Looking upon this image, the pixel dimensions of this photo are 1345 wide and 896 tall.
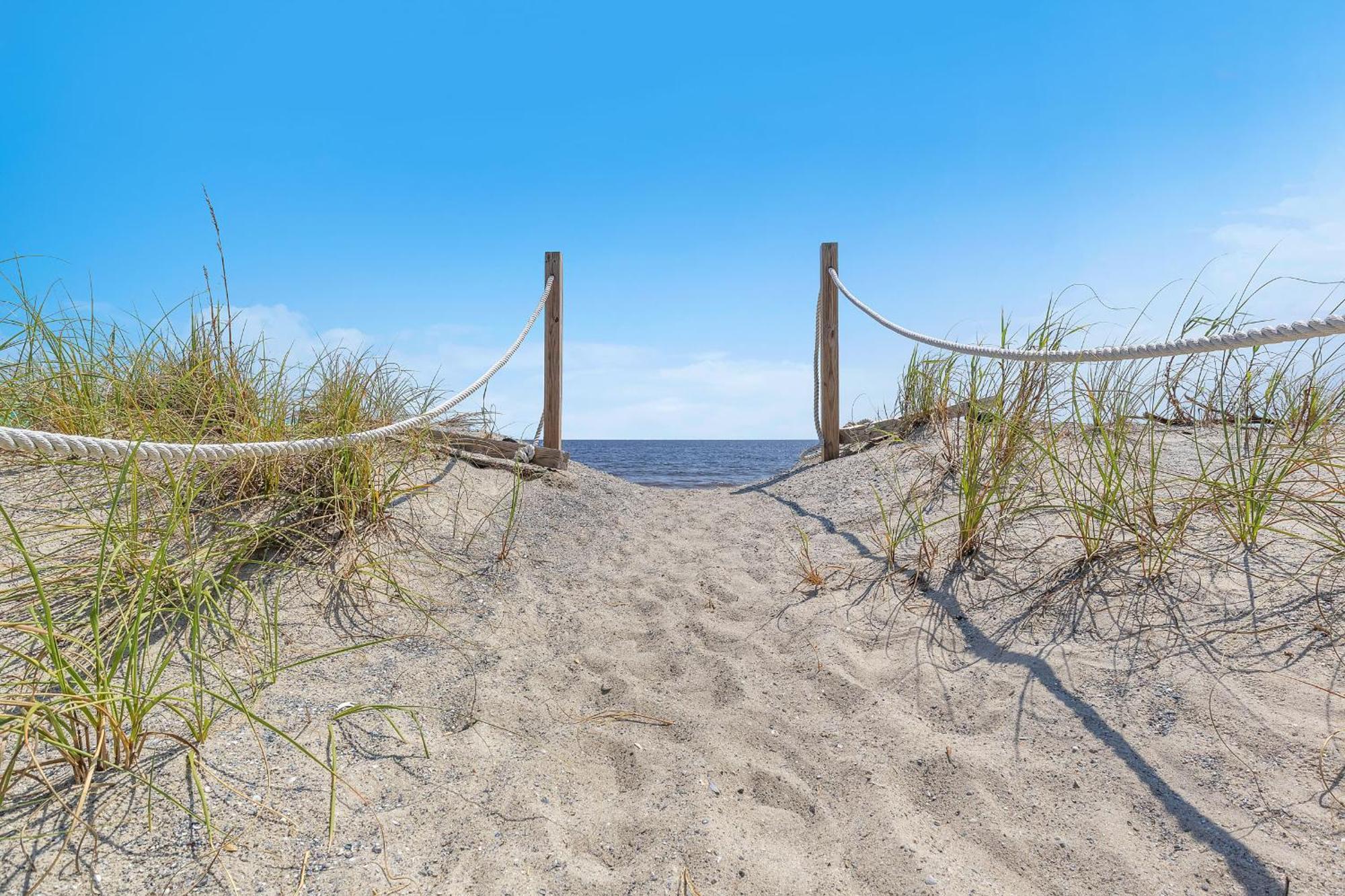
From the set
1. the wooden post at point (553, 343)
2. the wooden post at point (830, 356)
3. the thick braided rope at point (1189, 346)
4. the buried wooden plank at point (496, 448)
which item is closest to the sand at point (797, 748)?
the thick braided rope at point (1189, 346)

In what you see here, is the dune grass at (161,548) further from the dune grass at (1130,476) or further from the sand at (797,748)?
the dune grass at (1130,476)

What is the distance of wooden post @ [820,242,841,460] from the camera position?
18.7ft

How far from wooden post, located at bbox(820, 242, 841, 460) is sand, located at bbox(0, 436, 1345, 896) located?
2.86 m

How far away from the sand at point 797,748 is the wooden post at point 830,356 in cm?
286

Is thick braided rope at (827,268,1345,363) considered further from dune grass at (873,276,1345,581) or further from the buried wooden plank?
the buried wooden plank

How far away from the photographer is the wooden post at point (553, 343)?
5.12 metres

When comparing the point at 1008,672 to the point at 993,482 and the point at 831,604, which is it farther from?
the point at 993,482

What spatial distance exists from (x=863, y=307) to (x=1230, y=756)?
3922 mm

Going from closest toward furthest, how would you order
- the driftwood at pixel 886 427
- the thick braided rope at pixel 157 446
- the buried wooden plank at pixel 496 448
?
the thick braided rope at pixel 157 446, the buried wooden plank at pixel 496 448, the driftwood at pixel 886 427

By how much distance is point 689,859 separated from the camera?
5.20ft

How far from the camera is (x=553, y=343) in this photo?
201 inches

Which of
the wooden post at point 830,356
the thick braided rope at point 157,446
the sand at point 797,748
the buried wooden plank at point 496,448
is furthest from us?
the wooden post at point 830,356

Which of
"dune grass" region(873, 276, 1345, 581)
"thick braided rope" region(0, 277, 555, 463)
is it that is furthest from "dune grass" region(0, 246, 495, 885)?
"dune grass" region(873, 276, 1345, 581)

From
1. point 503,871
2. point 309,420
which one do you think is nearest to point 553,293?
point 309,420
